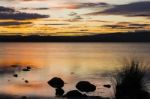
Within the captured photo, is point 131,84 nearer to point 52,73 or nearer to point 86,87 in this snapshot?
point 86,87

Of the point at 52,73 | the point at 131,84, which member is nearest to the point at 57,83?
the point at 52,73

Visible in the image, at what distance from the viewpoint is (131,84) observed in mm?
11781

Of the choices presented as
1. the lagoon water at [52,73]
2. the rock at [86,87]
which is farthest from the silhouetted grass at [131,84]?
the rock at [86,87]

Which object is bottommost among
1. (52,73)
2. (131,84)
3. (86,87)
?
(52,73)

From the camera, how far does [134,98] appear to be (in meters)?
11.6

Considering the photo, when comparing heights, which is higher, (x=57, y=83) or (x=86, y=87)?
(x=86, y=87)

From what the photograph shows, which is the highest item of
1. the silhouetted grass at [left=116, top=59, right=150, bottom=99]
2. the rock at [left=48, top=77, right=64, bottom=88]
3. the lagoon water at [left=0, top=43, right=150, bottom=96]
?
the silhouetted grass at [left=116, top=59, right=150, bottom=99]

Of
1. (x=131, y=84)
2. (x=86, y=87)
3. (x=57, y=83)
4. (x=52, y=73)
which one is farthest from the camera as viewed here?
(x=52, y=73)

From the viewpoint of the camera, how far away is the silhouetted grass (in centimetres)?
1165

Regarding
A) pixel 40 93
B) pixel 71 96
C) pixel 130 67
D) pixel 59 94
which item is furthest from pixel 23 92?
pixel 130 67

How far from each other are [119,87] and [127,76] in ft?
1.31

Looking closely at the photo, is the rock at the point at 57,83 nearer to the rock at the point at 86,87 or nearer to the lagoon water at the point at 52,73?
the lagoon water at the point at 52,73

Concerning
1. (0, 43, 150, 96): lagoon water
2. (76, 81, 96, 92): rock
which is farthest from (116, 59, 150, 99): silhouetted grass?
(76, 81, 96, 92): rock

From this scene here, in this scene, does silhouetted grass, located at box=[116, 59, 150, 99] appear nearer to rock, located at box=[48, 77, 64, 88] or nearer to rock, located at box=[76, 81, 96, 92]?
rock, located at box=[76, 81, 96, 92]
